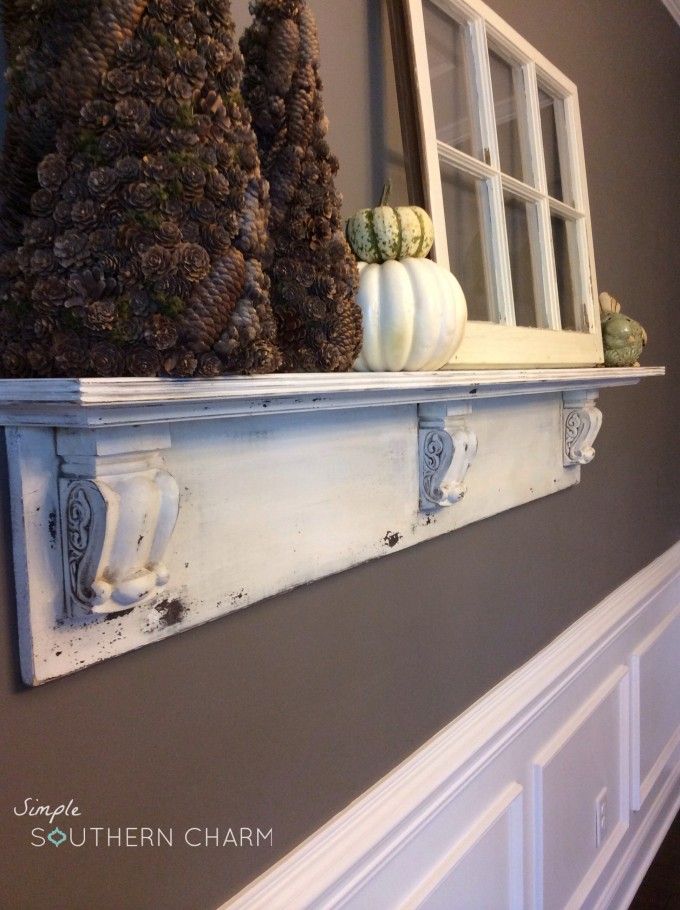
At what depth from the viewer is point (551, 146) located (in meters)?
1.29

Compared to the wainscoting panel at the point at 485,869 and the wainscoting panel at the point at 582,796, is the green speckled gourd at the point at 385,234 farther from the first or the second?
the wainscoting panel at the point at 582,796

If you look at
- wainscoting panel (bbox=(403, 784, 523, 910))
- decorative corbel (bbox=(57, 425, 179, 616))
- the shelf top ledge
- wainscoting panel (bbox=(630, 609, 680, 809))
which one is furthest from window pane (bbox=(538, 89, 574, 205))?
wainscoting panel (bbox=(630, 609, 680, 809))

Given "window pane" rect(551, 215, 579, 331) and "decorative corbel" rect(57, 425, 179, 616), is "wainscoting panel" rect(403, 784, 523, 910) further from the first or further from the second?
"window pane" rect(551, 215, 579, 331)

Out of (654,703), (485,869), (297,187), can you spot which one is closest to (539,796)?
(485,869)

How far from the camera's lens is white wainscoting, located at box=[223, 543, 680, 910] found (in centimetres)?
93

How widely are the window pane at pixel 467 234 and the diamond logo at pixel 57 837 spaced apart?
819 mm

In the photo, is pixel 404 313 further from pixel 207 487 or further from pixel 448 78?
pixel 448 78

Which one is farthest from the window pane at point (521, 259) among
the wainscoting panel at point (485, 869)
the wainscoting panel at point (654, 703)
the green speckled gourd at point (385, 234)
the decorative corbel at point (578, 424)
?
the wainscoting panel at point (654, 703)

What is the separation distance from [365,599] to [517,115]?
0.87m

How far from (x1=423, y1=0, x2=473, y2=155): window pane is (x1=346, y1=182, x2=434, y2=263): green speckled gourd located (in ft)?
0.85

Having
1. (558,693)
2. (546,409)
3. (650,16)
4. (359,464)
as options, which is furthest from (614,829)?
(650,16)

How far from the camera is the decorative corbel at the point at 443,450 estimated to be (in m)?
0.96

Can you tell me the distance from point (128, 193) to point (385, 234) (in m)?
0.38

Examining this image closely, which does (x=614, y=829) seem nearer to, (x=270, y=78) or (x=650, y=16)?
(x=270, y=78)
